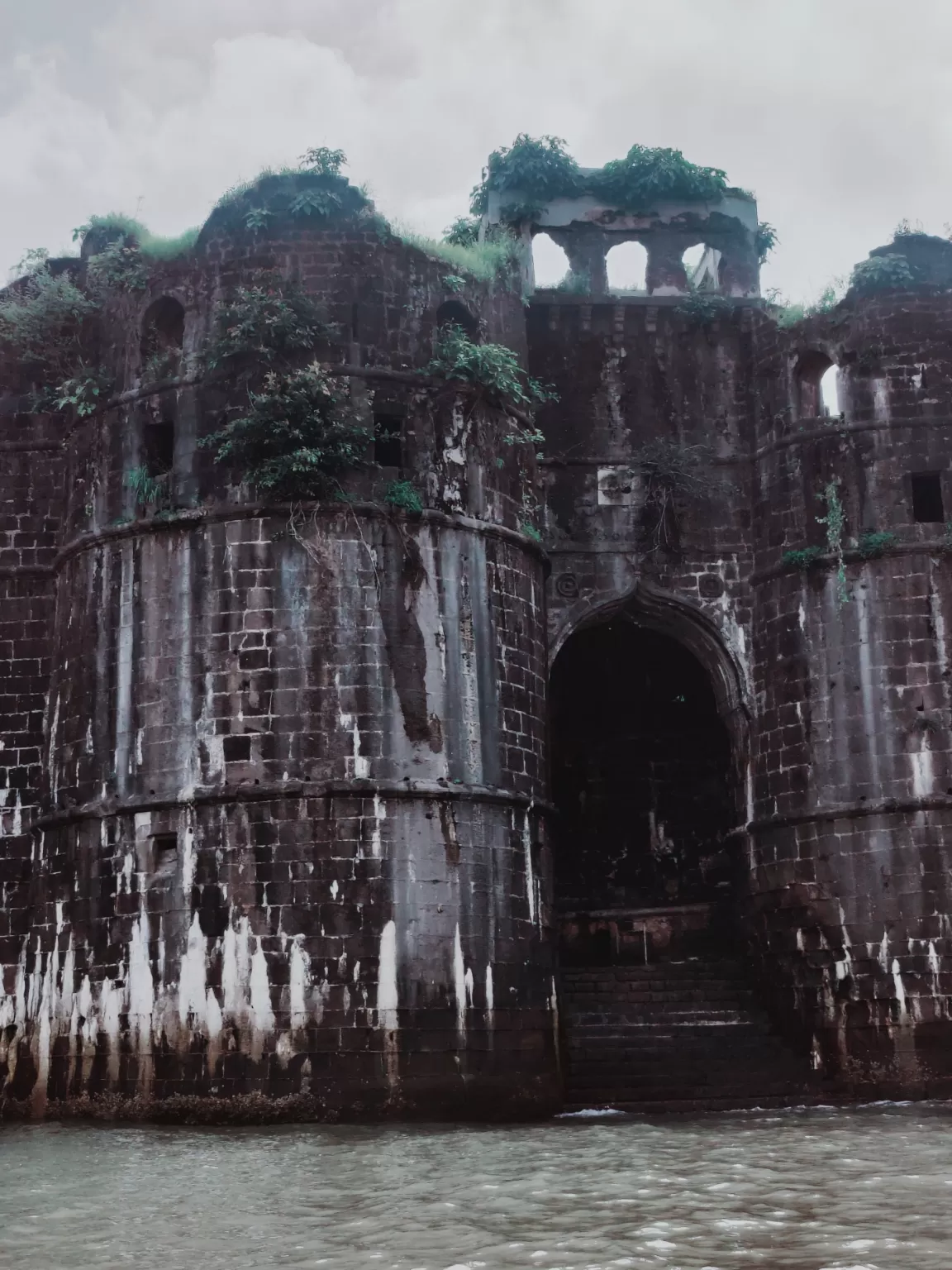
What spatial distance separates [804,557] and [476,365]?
14.0ft

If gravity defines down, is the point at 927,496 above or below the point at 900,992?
above

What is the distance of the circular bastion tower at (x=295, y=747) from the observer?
16.3 metres

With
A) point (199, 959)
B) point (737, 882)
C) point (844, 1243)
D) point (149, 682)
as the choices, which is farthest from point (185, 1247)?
point (737, 882)

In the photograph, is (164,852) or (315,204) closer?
(164,852)

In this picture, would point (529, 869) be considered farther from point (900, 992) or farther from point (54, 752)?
point (54, 752)

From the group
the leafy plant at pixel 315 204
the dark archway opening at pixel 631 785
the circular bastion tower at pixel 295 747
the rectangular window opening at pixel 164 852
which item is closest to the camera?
the circular bastion tower at pixel 295 747

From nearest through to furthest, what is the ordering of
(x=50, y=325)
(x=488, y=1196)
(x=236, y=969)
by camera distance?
1. (x=488, y=1196)
2. (x=236, y=969)
3. (x=50, y=325)

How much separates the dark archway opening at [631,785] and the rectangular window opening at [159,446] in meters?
5.90

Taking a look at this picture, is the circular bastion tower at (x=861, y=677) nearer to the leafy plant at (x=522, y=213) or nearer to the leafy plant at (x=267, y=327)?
the leafy plant at (x=522, y=213)

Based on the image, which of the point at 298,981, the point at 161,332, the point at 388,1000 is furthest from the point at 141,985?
the point at 161,332

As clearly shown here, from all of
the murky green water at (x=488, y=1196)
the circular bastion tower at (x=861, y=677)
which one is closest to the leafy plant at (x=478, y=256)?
the circular bastion tower at (x=861, y=677)

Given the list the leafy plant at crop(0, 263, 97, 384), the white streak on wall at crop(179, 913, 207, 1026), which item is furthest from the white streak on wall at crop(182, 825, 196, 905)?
the leafy plant at crop(0, 263, 97, 384)

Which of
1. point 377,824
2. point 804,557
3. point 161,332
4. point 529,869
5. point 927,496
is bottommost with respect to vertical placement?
point 529,869

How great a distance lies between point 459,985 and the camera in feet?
54.5
